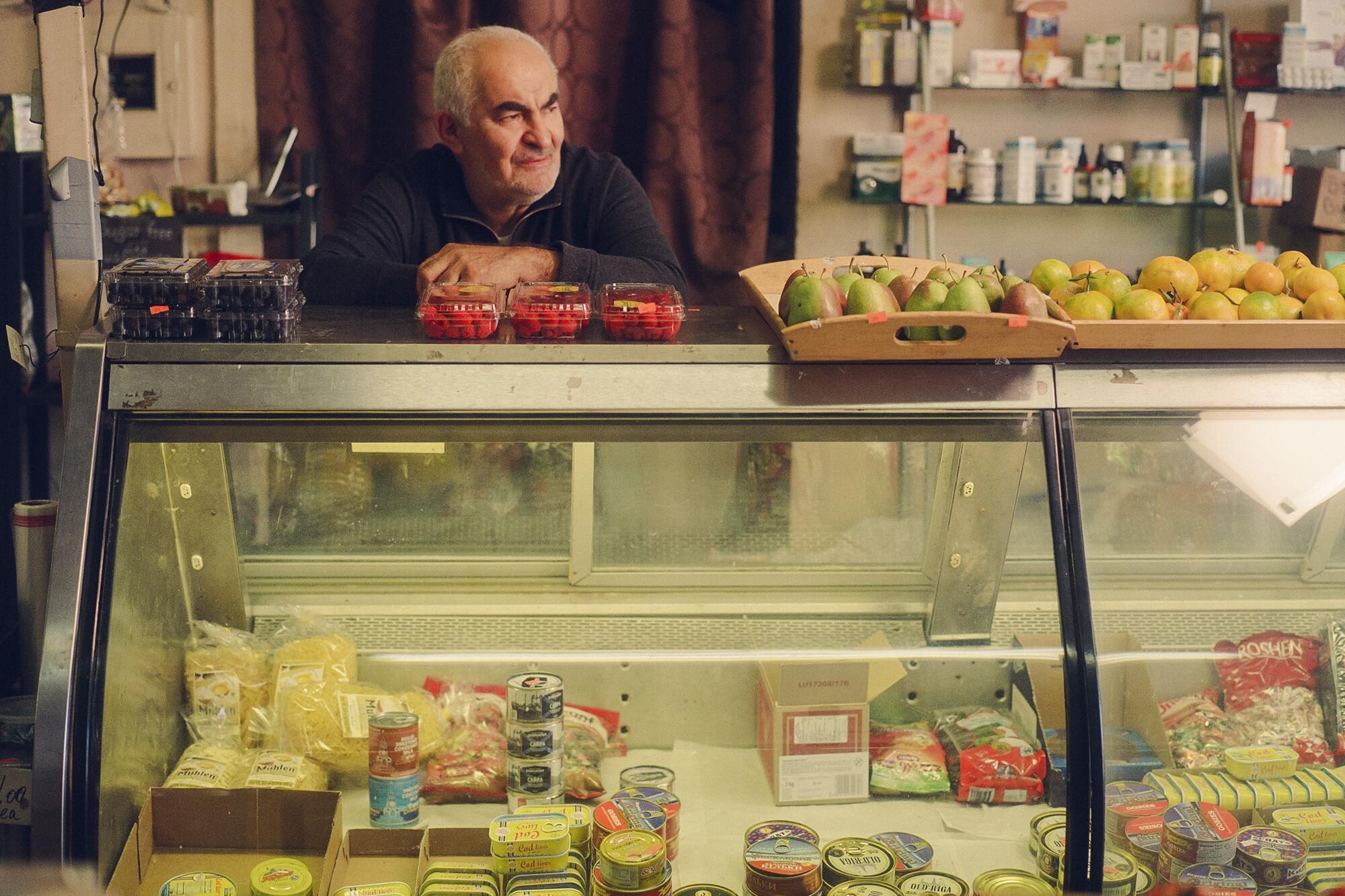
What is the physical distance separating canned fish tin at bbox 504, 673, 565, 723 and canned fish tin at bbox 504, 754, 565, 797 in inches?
2.6

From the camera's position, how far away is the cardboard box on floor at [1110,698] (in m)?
1.69

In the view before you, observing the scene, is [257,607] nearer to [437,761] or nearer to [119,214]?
[437,761]

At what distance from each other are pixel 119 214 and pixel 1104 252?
3.87m

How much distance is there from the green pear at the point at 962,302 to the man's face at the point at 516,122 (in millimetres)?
1476

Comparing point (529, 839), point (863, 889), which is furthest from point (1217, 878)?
point (529, 839)

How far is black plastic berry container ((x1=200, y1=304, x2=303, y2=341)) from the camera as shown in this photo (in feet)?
5.15

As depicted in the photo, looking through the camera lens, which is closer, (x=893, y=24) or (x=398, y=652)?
Answer: (x=398, y=652)

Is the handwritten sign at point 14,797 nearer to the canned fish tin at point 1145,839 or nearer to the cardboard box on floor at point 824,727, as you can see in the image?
the cardboard box on floor at point 824,727

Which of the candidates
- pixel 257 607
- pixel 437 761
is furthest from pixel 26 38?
pixel 437 761

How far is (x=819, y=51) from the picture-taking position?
15.5ft

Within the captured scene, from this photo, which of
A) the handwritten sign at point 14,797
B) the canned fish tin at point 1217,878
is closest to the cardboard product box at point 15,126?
the handwritten sign at point 14,797

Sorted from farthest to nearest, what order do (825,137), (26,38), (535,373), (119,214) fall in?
1. (825,137)
2. (26,38)
3. (119,214)
4. (535,373)

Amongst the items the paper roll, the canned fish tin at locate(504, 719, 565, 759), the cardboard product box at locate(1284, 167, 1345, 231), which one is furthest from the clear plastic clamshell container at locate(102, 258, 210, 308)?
the cardboard product box at locate(1284, 167, 1345, 231)

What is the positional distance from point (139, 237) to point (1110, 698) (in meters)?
3.78
